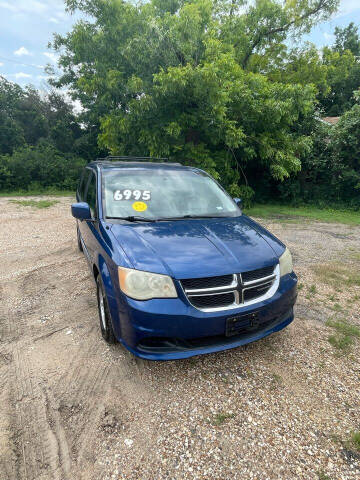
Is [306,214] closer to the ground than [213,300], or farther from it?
closer to the ground

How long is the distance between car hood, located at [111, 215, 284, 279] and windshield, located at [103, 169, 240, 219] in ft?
0.77

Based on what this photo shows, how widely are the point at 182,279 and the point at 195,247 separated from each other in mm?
382

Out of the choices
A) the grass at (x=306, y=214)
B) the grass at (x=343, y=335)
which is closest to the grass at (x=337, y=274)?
the grass at (x=343, y=335)

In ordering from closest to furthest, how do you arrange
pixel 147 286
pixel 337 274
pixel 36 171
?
pixel 147 286 → pixel 337 274 → pixel 36 171

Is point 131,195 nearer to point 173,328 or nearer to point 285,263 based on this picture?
point 173,328

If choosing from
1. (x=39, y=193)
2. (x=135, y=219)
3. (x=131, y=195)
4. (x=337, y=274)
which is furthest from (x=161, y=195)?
(x=39, y=193)

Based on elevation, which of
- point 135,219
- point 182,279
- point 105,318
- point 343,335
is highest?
point 135,219

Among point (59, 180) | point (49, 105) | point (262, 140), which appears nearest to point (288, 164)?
point (262, 140)

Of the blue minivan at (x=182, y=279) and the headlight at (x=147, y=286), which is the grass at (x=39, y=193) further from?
the headlight at (x=147, y=286)

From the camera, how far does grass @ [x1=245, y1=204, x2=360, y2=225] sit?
369 inches

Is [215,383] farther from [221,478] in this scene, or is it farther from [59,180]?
[59,180]

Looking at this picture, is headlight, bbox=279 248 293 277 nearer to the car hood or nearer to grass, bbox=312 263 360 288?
the car hood

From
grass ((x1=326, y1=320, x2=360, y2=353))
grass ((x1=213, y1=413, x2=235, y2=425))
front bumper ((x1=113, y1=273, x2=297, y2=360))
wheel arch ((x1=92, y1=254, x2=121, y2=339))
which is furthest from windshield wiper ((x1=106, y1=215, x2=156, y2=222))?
grass ((x1=326, y1=320, x2=360, y2=353))

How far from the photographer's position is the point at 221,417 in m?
1.93
